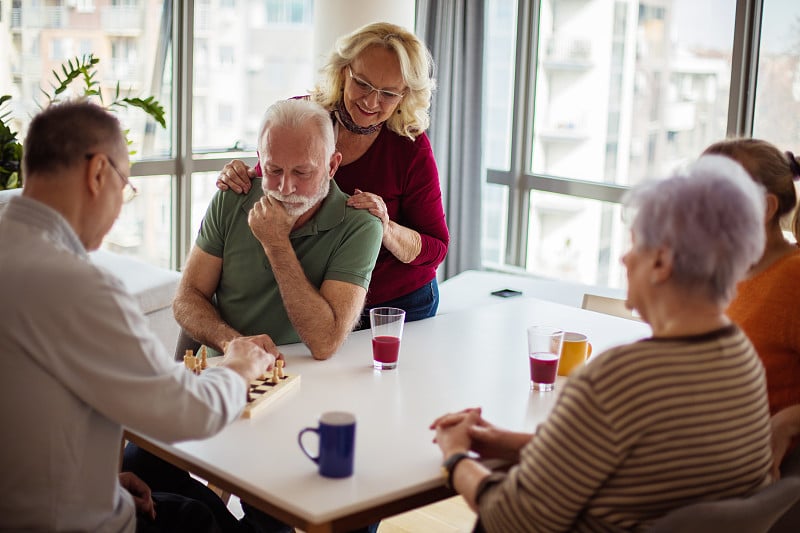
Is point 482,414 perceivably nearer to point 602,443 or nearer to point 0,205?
point 602,443

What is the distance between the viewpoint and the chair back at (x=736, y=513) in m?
1.42

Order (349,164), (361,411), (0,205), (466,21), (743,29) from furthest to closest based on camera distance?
(466,21) → (743,29) → (0,205) → (349,164) → (361,411)

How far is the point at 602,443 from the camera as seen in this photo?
1.45 meters

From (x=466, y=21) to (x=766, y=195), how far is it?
12.3 ft

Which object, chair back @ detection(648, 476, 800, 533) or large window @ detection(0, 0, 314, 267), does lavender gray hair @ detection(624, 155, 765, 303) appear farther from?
large window @ detection(0, 0, 314, 267)

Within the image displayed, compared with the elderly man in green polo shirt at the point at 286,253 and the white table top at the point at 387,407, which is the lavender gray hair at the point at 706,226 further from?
the elderly man in green polo shirt at the point at 286,253

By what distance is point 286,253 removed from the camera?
2.35m

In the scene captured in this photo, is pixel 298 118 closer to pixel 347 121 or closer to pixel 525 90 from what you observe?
pixel 347 121

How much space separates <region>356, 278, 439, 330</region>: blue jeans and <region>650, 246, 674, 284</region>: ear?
55.1 inches

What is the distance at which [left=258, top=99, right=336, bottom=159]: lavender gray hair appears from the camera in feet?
7.77

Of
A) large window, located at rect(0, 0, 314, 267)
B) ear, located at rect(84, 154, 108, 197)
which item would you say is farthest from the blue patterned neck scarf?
large window, located at rect(0, 0, 314, 267)

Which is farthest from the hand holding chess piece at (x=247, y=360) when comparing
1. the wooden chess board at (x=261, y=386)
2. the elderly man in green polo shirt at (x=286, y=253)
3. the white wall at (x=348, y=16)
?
the white wall at (x=348, y=16)

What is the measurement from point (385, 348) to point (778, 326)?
34.8 inches

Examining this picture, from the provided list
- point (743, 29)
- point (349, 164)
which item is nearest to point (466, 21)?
point (743, 29)
